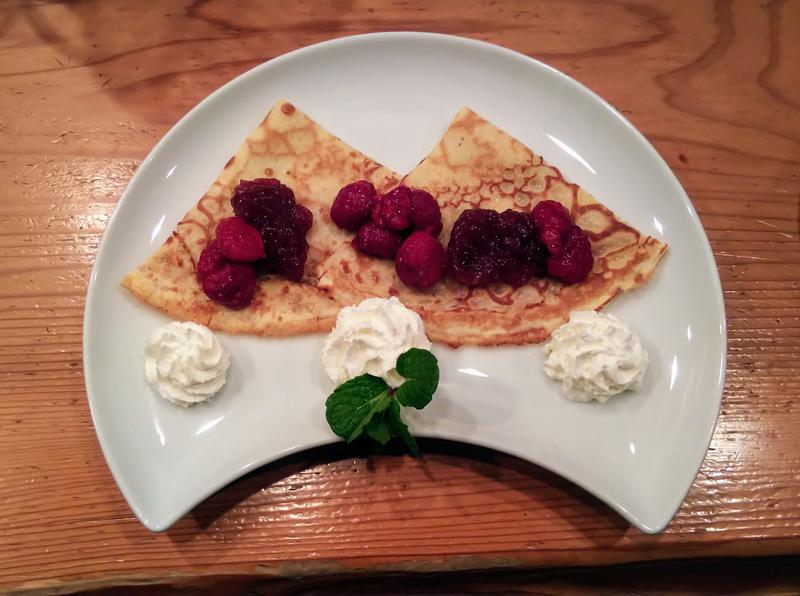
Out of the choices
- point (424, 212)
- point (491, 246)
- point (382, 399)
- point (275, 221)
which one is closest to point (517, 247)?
point (491, 246)

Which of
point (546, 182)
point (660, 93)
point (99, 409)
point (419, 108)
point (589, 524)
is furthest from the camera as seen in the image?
point (660, 93)

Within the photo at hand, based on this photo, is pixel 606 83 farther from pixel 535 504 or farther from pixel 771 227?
pixel 535 504

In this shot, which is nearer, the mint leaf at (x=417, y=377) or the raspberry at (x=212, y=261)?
the mint leaf at (x=417, y=377)

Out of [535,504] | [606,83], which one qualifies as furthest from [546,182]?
[535,504]

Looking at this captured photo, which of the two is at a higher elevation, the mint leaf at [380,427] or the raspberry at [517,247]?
the raspberry at [517,247]

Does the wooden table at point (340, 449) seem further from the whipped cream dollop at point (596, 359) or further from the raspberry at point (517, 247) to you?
the raspberry at point (517, 247)

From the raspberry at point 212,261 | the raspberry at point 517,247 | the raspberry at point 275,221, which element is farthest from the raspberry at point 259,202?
the raspberry at point 517,247

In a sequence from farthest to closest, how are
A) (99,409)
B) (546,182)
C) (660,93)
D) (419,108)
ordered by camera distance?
1. (660,93)
2. (419,108)
3. (546,182)
4. (99,409)
